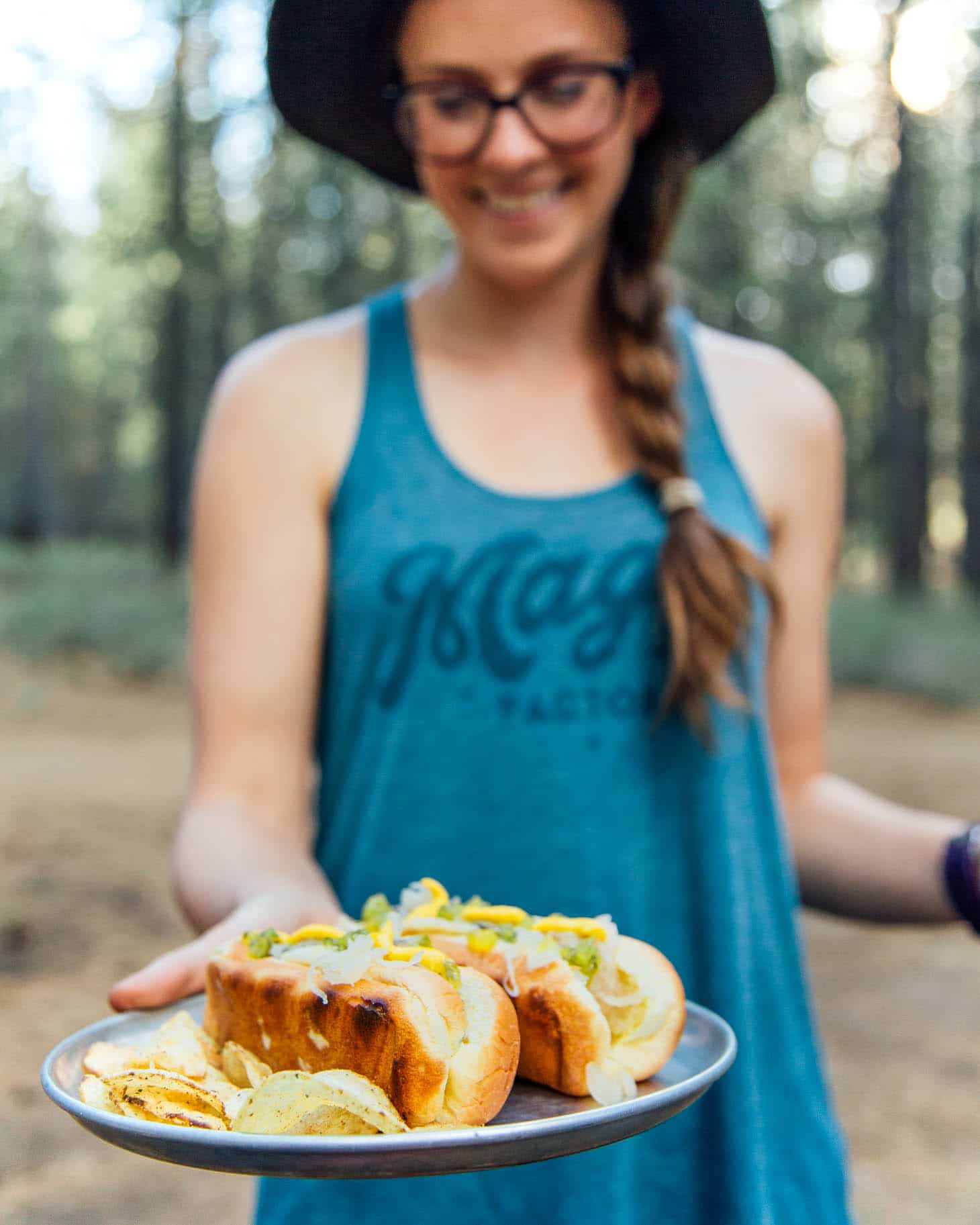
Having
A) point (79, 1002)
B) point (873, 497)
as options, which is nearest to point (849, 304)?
point (873, 497)

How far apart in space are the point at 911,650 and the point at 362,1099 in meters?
17.3

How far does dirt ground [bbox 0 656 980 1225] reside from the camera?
564 centimetres

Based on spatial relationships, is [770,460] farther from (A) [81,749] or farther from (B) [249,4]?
(B) [249,4]

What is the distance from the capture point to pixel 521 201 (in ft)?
7.02

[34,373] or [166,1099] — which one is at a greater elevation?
[166,1099]

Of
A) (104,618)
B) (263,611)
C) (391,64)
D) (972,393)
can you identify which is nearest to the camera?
(263,611)

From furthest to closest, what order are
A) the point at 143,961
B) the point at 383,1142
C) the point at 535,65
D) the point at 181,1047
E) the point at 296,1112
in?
1. the point at 143,961
2. the point at 535,65
3. the point at 181,1047
4. the point at 296,1112
5. the point at 383,1142

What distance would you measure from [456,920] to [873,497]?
3361 cm

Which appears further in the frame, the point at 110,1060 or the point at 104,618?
the point at 104,618

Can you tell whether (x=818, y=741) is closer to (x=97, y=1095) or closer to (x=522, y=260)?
(x=522, y=260)

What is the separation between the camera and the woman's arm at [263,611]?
2172mm

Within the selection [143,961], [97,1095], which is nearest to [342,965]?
[97,1095]

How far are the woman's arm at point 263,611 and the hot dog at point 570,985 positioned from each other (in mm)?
347

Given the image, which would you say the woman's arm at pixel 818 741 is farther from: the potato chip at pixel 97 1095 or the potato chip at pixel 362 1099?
the potato chip at pixel 97 1095
